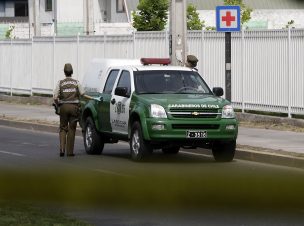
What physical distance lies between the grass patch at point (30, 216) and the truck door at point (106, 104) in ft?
27.6

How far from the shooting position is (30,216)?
1299cm

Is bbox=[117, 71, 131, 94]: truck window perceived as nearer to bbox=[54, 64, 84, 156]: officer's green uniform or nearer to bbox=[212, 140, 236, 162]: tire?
bbox=[54, 64, 84, 156]: officer's green uniform

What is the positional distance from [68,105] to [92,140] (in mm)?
945

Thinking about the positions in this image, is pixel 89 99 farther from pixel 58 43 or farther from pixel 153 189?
pixel 58 43

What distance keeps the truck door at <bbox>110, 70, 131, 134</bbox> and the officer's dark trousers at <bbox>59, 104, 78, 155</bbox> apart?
0.71 meters

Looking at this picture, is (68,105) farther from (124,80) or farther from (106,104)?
(124,80)

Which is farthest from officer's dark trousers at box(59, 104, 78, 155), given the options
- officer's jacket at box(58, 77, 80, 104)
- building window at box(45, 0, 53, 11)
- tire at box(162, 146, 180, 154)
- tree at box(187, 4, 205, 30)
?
building window at box(45, 0, 53, 11)

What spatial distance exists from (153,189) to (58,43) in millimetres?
25598

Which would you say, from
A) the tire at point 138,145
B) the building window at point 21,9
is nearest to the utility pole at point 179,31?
the tire at point 138,145

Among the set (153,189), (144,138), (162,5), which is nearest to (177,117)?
(144,138)

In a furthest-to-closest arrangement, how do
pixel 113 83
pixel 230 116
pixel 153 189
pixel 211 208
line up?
pixel 113 83, pixel 230 116, pixel 153 189, pixel 211 208

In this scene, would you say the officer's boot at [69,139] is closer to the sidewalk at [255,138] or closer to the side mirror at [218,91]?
the side mirror at [218,91]

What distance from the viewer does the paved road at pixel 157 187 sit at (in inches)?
534

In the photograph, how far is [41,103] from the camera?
139 ft
